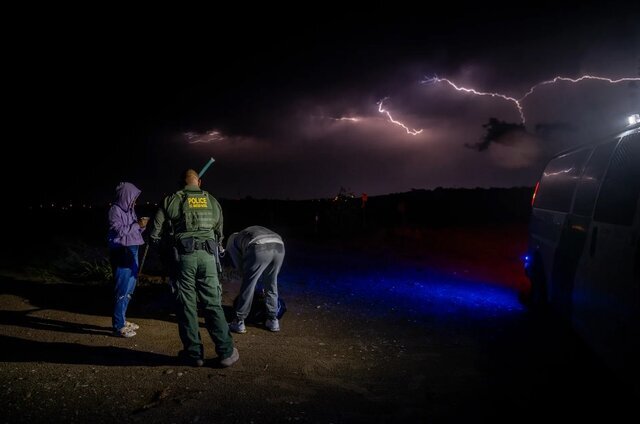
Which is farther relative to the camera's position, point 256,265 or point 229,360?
point 256,265

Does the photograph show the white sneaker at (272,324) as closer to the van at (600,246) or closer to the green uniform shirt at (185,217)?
the green uniform shirt at (185,217)

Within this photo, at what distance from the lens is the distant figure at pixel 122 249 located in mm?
5234

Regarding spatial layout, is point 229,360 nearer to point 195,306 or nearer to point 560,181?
point 195,306

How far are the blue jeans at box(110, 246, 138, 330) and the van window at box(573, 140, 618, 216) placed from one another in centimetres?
509

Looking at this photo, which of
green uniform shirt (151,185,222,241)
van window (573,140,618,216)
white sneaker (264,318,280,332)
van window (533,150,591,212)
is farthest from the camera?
white sneaker (264,318,280,332)

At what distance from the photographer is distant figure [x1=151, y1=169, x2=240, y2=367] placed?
14.0ft

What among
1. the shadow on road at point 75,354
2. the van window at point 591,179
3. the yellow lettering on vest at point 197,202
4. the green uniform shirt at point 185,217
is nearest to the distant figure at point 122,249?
the shadow on road at point 75,354

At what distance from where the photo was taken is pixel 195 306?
4.31 m

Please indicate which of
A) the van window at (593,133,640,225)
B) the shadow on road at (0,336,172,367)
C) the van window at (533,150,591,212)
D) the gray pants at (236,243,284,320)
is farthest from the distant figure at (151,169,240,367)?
the van window at (533,150,591,212)

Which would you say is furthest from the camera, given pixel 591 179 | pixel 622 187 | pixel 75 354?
pixel 75 354

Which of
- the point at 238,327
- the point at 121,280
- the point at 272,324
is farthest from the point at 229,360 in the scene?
the point at 121,280

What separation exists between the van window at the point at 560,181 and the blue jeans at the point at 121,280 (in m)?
5.19

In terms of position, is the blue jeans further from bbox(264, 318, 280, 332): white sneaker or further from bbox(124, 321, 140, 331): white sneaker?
bbox(264, 318, 280, 332): white sneaker

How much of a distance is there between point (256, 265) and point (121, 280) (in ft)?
5.43
